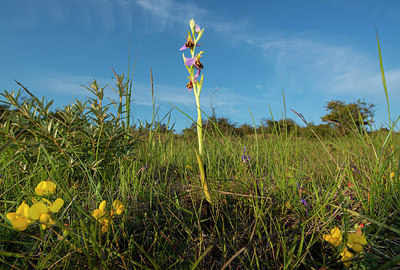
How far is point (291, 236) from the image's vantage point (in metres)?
1.34

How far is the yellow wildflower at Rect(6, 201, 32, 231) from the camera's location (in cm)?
90

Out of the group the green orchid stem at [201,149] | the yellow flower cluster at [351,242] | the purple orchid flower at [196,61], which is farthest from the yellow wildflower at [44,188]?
the purple orchid flower at [196,61]

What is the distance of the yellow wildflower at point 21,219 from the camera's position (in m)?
0.90

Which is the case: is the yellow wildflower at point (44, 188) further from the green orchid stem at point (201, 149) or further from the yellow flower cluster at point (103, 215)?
the green orchid stem at point (201, 149)

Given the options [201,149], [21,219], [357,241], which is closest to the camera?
[21,219]

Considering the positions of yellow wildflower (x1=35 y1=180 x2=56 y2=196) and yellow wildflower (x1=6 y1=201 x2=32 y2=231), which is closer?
yellow wildflower (x1=6 y1=201 x2=32 y2=231)

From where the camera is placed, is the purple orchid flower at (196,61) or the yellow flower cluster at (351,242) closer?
the yellow flower cluster at (351,242)

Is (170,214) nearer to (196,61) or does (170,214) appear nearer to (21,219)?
(21,219)

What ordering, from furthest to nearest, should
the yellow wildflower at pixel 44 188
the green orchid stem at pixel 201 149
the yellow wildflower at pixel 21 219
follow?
the green orchid stem at pixel 201 149, the yellow wildflower at pixel 44 188, the yellow wildflower at pixel 21 219

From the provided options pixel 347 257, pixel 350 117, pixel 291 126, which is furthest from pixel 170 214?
pixel 350 117

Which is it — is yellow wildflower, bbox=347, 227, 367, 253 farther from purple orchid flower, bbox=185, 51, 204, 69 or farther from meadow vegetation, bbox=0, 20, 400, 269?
purple orchid flower, bbox=185, 51, 204, 69

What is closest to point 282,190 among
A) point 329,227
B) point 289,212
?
point 289,212

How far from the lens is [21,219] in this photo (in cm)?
90

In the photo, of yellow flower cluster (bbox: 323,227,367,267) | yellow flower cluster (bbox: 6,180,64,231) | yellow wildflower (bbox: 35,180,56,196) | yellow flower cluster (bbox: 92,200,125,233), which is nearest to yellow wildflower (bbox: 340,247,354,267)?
yellow flower cluster (bbox: 323,227,367,267)
